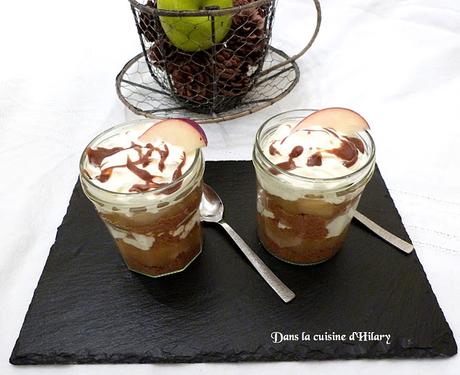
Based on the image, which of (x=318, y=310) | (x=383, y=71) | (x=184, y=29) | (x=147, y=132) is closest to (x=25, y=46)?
(x=184, y=29)

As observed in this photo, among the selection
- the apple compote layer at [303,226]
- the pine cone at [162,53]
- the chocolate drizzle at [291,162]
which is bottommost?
the apple compote layer at [303,226]

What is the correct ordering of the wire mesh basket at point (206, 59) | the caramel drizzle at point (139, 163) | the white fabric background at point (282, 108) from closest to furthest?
1. the caramel drizzle at point (139, 163)
2. the white fabric background at point (282, 108)
3. the wire mesh basket at point (206, 59)

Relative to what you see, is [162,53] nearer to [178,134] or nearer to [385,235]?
[178,134]

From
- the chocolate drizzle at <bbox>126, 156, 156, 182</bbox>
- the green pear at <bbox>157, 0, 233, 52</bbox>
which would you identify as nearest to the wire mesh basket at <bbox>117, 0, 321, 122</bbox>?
the green pear at <bbox>157, 0, 233, 52</bbox>

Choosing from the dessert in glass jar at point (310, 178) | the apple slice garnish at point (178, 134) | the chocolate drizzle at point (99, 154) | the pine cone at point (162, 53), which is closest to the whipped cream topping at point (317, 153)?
the dessert in glass jar at point (310, 178)

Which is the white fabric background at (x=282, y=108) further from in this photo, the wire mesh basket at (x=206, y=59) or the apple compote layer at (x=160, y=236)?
the apple compote layer at (x=160, y=236)

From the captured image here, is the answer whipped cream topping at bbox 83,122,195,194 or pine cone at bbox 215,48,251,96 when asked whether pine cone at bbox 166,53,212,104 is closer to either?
pine cone at bbox 215,48,251,96

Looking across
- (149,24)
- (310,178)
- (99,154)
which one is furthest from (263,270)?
(149,24)
